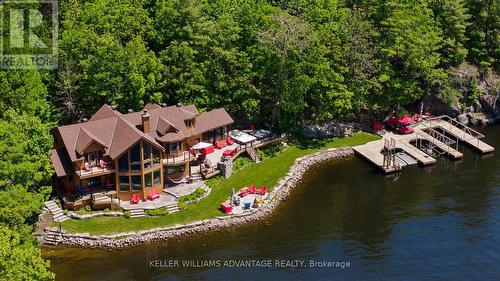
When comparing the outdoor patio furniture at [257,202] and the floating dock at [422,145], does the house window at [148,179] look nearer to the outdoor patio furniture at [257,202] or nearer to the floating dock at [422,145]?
the outdoor patio furniture at [257,202]

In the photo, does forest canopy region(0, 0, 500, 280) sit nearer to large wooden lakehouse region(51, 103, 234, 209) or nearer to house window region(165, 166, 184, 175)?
large wooden lakehouse region(51, 103, 234, 209)

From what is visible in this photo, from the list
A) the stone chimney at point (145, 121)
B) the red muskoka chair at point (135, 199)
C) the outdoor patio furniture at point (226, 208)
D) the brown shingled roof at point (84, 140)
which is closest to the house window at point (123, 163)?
the brown shingled roof at point (84, 140)

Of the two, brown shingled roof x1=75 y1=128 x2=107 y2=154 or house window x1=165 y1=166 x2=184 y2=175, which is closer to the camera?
brown shingled roof x1=75 y1=128 x2=107 y2=154

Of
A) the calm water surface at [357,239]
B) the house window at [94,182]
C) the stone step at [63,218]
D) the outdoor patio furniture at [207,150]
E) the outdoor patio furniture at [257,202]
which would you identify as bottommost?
the calm water surface at [357,239]

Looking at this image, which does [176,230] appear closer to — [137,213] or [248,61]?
[137,213]

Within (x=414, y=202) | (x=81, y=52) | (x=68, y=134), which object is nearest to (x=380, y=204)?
(x=414, y=202)

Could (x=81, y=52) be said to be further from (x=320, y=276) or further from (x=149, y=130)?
(x=320, y=276)

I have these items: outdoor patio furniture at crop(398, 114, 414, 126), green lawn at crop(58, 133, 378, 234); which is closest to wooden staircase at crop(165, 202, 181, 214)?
green lawn at crop(58, 133, 378, 234)
